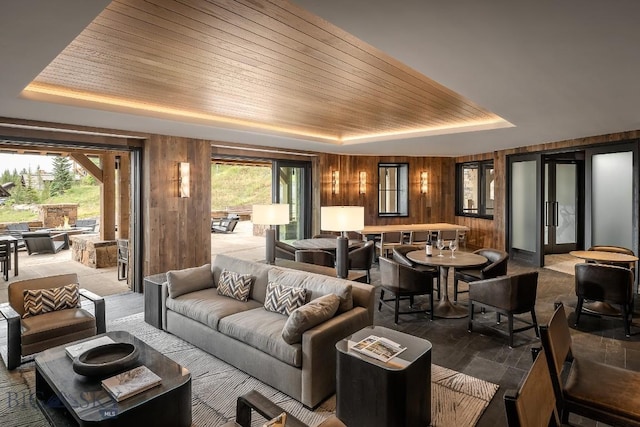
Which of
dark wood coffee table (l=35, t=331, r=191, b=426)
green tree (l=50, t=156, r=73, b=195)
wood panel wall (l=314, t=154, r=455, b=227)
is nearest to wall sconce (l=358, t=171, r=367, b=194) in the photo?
wood panel wall (l=314, t=154, r=455, b=227)

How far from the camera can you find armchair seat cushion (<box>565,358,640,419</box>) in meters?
1.92

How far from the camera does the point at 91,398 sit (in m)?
2.20

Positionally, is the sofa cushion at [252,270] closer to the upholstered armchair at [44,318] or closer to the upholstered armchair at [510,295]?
the upholstered armchair at [44,318]

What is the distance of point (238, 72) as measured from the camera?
10.6 feet

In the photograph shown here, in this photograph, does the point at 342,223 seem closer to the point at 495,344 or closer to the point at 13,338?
the point at 495,344

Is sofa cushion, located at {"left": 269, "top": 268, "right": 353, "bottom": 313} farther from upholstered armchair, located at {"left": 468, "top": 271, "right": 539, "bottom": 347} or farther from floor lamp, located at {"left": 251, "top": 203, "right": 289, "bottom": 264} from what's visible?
upholstered armchair, located at {"left": 468, "top": 271, "right": 539, "bottom": 347}

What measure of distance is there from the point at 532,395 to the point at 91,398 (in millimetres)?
2330

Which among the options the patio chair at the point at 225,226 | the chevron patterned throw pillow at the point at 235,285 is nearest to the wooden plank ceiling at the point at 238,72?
the chevron patterned throw pillow at the point at 235,285

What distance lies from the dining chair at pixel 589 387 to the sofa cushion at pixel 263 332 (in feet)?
5.23

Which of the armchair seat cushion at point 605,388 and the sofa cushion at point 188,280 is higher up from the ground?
the sofa cushion at point 188,280

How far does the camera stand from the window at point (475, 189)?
29.9 ft

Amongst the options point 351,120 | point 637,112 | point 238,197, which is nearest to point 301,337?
point 351,120

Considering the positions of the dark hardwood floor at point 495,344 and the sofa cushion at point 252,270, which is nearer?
the dark hardwood floor at point 495,344

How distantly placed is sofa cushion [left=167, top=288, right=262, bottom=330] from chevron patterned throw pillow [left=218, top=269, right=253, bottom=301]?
53 millimetres
